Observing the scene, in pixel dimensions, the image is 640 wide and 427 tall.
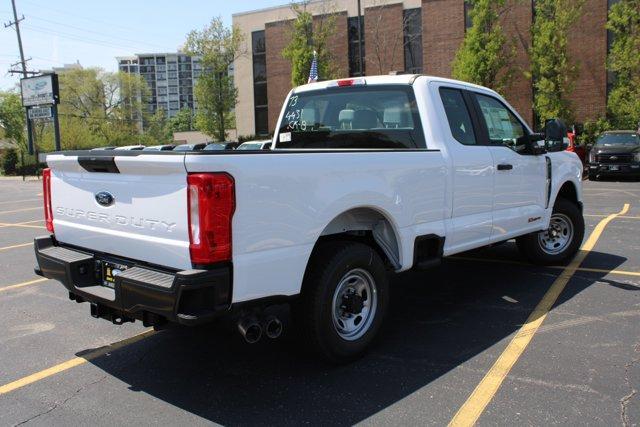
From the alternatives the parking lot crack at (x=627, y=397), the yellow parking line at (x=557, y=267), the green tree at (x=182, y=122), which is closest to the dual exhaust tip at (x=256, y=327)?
the parking lot crack at (x=627, y=397)

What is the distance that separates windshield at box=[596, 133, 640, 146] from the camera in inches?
757

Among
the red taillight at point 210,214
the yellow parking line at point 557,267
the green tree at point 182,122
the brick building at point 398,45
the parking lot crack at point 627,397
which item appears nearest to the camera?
the red taillight at point 210,214

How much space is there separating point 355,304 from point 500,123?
2743mm

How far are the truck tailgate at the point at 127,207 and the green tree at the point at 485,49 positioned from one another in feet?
83.7

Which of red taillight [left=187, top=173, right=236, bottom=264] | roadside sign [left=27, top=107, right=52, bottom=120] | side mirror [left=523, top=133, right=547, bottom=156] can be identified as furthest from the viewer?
roadside sign [left=27, top=107, right=52, bottom=120]

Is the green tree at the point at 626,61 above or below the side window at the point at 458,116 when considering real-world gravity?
above

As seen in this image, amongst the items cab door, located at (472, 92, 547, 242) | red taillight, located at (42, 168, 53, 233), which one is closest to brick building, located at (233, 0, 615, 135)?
cab door, located at (472, 92, 547, 242)

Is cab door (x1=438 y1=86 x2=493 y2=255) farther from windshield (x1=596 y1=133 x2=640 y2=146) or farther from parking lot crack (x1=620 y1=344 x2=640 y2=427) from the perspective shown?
windshield (x1=596 y1=133 x2=640 y2=146)

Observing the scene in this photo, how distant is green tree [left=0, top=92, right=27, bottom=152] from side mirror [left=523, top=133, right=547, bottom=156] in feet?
180

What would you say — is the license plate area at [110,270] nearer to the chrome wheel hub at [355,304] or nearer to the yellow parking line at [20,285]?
the chrome wheel hub at [355,304]

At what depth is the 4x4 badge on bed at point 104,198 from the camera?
363 cm

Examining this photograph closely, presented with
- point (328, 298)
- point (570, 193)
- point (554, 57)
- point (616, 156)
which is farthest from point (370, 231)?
point (554, 57)

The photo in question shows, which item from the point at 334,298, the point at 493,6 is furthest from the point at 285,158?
the point at 493,6

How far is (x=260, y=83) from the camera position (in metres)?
41.5
